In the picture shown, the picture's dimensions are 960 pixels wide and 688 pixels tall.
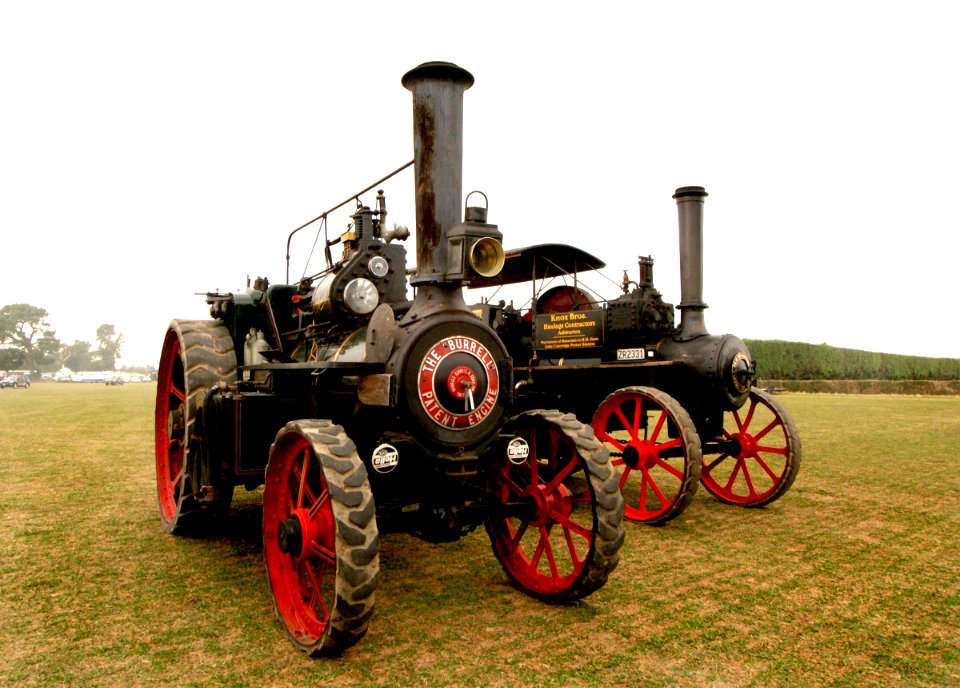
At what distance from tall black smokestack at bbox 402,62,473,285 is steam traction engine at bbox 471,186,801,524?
8.04 ft

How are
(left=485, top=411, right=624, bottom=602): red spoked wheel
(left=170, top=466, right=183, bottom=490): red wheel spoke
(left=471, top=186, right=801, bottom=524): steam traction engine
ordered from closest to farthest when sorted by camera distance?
(left=485, top=411, right=624, bottom=602): red spoked wheel → (left=170, top=466, right=183, bottom=490): red wheel spoke → (left=471, top=186, right=801, bottom=524): steam traction engine

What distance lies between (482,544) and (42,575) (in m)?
2.65

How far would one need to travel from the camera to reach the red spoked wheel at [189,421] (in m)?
4.51

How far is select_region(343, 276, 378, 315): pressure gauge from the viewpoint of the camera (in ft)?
12.3

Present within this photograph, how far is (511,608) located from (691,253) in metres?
4.46

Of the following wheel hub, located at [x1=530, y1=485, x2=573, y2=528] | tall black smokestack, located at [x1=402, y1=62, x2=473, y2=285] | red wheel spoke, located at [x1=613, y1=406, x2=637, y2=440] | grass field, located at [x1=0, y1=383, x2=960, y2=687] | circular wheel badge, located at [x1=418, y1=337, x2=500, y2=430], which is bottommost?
grass field, located at [x1=0, y1=383, x2=960, y2=687]

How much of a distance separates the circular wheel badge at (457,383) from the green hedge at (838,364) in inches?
1097

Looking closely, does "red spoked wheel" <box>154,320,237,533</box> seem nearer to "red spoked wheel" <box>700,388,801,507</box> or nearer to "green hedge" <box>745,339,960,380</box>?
"red spoked wheel" <box>700,388,801,507</box>

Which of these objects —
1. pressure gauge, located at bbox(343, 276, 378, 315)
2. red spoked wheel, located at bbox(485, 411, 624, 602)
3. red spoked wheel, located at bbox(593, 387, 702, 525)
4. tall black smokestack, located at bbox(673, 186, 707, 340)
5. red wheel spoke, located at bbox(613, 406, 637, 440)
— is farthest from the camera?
tall black smokestack, located at bbox(673, 186, 707, 340)

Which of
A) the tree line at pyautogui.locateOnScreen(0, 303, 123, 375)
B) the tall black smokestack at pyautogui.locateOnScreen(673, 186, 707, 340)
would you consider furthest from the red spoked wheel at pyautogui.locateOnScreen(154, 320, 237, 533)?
the tree line at pyautogui.locateOnScreen(0, 303, 123, 375)

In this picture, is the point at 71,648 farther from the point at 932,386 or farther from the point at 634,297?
the point at 932,386

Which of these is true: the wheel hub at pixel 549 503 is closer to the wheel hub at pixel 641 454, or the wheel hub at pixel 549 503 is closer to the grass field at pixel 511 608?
the grass field at pixel 511 608

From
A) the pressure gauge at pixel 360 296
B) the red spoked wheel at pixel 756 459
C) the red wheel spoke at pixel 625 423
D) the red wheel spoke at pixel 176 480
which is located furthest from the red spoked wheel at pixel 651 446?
the red wheel spoke at pixel 176 480

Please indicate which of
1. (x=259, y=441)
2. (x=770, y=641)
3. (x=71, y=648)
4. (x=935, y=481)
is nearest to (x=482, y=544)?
(x=259, y=441)
